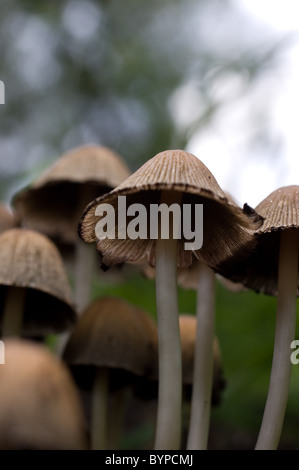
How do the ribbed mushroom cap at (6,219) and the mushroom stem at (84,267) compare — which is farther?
the mushroom stem at (84,267)

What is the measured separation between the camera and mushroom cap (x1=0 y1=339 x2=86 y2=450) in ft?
2.31

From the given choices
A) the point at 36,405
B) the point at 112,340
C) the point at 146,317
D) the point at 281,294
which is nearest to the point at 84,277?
the point at 146,317

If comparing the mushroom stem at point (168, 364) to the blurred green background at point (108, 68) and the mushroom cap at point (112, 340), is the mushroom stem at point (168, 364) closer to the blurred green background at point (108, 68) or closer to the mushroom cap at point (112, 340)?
the mushroom cap at point (112, 340)

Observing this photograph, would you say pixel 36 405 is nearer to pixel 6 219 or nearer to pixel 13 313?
pixel 13 313

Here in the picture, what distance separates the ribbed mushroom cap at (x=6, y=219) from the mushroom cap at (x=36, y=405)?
0.89 metres

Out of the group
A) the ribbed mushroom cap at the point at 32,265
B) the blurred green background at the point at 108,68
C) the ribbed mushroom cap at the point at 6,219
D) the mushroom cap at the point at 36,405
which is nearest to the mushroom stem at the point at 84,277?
the ribbed mushroom cap at the point at 6,219

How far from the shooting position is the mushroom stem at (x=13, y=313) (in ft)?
4.08

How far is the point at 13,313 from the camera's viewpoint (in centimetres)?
126

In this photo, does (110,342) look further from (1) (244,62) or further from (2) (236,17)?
(2) (236,17)

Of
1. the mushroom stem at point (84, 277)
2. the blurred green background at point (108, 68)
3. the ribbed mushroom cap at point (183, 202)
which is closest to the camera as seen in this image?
the ribbed mushroom cap at point (183, 202)

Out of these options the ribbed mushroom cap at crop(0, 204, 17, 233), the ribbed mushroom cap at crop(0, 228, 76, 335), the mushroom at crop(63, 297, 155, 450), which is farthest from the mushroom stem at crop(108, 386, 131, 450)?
the ribbed mushroom cap at crop(0, 204, 17, 233)

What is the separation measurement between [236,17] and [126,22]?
1.25m

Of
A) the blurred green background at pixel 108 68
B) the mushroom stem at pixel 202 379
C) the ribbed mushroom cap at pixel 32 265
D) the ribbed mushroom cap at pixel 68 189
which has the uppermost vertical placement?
the blurred green background at pixel 108 68

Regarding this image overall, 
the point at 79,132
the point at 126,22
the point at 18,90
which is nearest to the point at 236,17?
the point at 126,22
